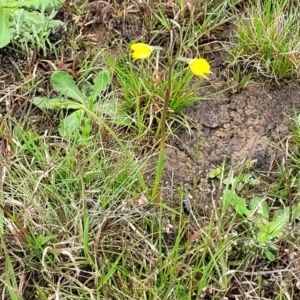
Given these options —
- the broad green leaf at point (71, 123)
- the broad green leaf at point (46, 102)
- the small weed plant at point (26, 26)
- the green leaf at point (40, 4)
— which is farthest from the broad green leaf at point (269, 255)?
the green leaf at point (40, 4)

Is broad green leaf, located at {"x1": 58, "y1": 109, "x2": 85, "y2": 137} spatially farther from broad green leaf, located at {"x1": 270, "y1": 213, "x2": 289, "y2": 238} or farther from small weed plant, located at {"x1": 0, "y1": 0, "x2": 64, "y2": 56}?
broad green leaf, located at {"x1": 270, "y1": 213, "x2": 289, "y2": 238}

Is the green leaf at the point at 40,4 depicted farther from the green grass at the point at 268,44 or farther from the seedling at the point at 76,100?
the green grass at the point at 268,44

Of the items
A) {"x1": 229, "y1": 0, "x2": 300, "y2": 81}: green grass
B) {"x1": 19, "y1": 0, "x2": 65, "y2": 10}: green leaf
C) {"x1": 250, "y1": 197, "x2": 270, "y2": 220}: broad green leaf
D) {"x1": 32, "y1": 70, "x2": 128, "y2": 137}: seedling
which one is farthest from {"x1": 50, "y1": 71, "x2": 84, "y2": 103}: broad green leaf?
{"x1": 250, "y1": 197, "x2": 270, "y2": 220}: broad green leaf

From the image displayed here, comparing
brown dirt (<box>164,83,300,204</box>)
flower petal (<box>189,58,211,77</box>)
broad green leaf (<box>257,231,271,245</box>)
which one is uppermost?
flower petal (<box>189,58,211,77</box>)

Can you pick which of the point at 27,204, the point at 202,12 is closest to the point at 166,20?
the point at 202,12

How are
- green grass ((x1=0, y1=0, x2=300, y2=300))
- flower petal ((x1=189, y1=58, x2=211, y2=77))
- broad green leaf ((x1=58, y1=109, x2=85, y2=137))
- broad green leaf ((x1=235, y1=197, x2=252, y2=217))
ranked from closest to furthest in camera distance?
flower petal ((x1=189, y1=58, x2=211, y2=77)) → green grass ((x1=0, y1=0, x2=300, y2=300)) → broad green leaf ((x1=235, y1=197, x2=252, y2=217)) → broad green leaf ((x1=58, y1=109, x2=85, y2=137))

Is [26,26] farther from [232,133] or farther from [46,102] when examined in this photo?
[232,133]

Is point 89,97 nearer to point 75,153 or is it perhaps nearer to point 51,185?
point 75,153

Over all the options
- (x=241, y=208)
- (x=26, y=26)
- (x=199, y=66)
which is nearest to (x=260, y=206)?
(x=241, y=208)
